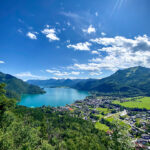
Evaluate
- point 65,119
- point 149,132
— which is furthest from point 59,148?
point 149,132

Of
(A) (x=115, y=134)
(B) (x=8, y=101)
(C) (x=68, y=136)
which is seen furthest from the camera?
(C) (x=68, y=136)

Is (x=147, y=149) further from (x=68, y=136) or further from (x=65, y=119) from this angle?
Answer: (x=65, y=119)

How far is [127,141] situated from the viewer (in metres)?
10.2

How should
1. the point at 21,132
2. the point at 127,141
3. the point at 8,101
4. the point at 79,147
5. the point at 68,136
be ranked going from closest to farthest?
the point at 127,141 → the point at 8,101 → the point at 21,132 → the point at 79,147 → the point at 68,136

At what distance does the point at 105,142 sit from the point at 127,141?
35425 millimetres

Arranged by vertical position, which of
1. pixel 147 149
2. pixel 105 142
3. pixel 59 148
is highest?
pixel 59 148

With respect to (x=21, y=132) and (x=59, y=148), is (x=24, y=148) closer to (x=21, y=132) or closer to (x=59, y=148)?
(x=21, y=132)

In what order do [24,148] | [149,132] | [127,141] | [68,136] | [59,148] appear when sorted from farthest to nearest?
[149,132]
[68,136]
[59,148]
[24,148]
[127,141]

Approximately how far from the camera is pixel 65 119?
213 feet

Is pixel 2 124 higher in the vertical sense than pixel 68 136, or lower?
higher

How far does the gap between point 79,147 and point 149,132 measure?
48.3 meters

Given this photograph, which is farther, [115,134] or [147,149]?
[147,149]

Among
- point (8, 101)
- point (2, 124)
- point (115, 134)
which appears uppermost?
point (8, 101)

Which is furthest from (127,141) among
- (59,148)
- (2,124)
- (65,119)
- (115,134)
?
(65,119)
